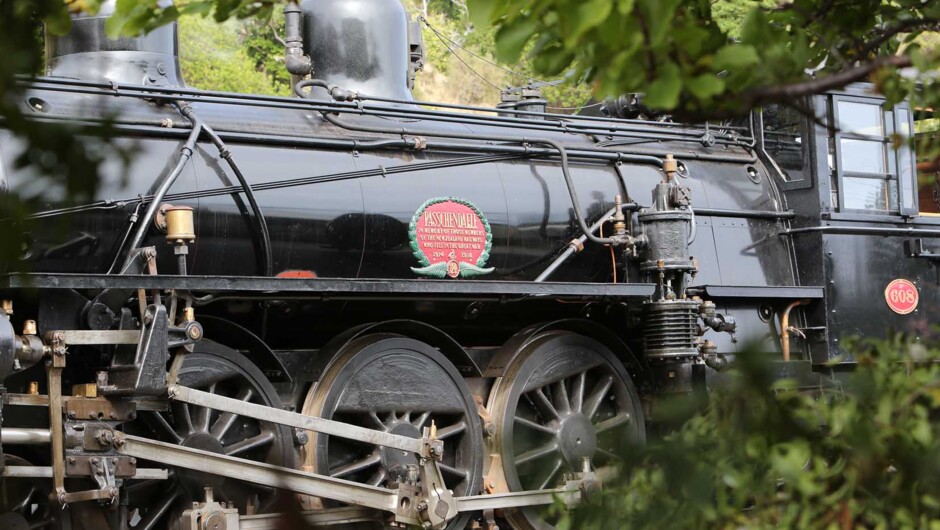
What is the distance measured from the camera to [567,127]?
697 centimetres

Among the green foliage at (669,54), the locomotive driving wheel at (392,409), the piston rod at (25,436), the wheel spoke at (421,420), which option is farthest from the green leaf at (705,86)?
the wheel spoke at (421,420)

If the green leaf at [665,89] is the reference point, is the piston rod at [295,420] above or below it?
below

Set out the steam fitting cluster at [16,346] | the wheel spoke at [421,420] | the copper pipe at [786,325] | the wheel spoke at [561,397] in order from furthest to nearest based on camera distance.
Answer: the copper pipe at [786,325], the wheel spoke at [561,397], the wheel spoke at [421,420], the steam fitting cluster at [16,346]

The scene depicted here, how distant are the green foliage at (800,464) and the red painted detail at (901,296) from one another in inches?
227

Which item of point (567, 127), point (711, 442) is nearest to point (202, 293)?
point (567, 127)

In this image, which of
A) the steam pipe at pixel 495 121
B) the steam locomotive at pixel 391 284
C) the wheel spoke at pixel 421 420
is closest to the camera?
the steam locomotive at pixel 391 284

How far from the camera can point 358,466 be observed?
569cm

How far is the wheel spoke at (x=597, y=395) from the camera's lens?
21.5 feet

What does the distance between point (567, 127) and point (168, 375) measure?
9.73 ft

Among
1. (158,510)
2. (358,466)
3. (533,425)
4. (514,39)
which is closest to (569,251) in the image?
(533,425)

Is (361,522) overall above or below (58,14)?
below

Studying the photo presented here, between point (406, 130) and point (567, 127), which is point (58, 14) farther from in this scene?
point (567, 127)

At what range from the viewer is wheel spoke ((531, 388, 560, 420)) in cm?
636

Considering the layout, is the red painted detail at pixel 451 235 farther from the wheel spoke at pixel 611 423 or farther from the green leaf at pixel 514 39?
the green leaf at pixel 514 39
